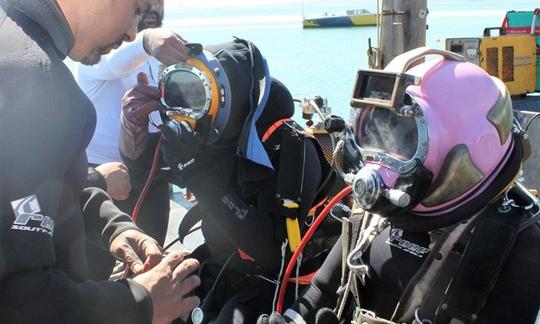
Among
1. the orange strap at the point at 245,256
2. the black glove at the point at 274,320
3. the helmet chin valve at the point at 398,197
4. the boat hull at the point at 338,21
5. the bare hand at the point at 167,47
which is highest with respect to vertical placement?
the bare hand at the point at 167,47

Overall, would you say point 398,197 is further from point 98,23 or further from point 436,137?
point 98,23

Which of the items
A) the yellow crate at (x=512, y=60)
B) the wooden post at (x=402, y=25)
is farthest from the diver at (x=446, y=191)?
the yellow crate at (x=512, y=60)

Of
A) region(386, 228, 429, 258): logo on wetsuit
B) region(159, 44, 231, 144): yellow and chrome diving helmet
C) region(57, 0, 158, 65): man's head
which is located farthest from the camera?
region(159, 44, 231, 144): yellow and chrome diving helmet

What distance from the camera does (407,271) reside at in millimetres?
1607

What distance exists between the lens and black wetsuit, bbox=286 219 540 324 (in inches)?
52.5

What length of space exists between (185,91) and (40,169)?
1.08 metres

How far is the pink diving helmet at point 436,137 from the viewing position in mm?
1445

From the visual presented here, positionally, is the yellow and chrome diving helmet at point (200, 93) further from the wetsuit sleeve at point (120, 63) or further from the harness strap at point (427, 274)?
the harness strap at point (427, 274)

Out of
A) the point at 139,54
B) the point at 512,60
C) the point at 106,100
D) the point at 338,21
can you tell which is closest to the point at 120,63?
the point at 139,54

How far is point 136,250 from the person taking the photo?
1597mm

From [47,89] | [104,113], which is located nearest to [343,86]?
[104,113]

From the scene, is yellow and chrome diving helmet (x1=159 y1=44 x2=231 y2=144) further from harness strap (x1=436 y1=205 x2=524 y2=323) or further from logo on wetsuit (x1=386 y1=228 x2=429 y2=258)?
harness strap (x1=436 y1=205 x2=524 y2=323)

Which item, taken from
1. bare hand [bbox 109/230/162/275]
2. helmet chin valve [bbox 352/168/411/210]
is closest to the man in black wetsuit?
bare hand [bbox 109/230/162/275]

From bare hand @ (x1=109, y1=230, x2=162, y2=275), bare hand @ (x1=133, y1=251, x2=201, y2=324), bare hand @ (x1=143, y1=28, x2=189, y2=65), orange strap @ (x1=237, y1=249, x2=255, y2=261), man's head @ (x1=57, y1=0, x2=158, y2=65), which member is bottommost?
orange strap @ (x1=237, y1=249, x2=255, y2=261)
